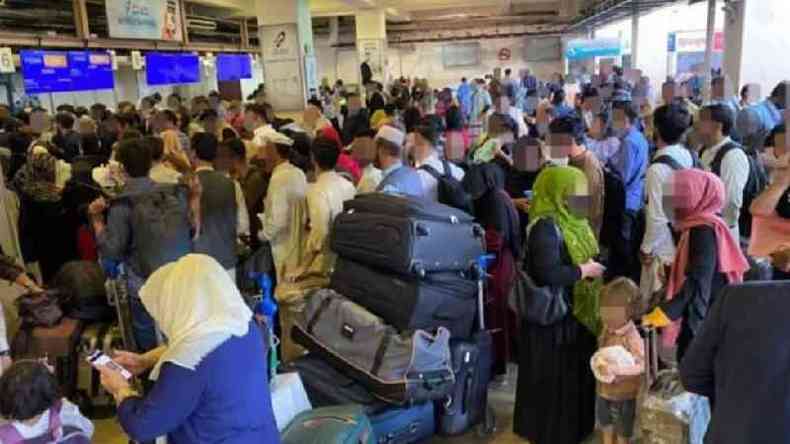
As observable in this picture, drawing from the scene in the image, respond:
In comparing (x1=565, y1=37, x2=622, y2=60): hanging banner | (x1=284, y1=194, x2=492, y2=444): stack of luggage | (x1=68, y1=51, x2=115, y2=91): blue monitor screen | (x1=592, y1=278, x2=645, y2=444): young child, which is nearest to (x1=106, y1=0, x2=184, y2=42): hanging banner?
(x1=68, y1=51, x2=115, y2=91): blue monitor screen

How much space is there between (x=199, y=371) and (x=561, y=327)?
5.99 ft

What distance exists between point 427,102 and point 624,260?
259 inches

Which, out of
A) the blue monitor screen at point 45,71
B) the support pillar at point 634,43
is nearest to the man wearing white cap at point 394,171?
the blue monitor screen at point 45,71

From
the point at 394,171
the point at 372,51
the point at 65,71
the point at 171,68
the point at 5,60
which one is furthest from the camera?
the point at 372,51

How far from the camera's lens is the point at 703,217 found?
9.37ft

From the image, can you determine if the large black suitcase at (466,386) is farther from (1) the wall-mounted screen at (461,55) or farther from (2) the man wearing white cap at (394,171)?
(1) the wall-mounted screen at (461,55)

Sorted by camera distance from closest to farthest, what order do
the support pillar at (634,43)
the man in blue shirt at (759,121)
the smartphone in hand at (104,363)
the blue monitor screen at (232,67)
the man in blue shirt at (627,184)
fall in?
the smartphone in hand at (104,363) < the man in blue shirt at (627,184) < the man in blue shirt at (759,121) < the blue monitor screen at (232,67) < the support pillar at (634,43)

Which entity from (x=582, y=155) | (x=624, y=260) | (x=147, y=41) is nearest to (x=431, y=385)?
(x=582, y=155)

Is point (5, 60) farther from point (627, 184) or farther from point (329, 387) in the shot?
point (627, 184)

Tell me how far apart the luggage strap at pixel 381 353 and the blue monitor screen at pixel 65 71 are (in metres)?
8.19

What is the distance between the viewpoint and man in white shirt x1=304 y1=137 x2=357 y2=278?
3975mm

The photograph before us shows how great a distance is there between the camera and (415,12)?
21266 mm

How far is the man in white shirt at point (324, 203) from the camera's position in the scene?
3.97m

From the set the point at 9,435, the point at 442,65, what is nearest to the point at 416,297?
the point at 9,435
